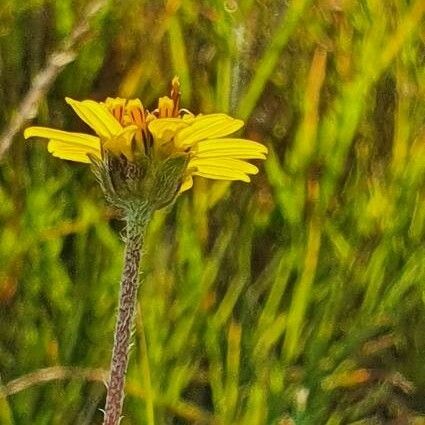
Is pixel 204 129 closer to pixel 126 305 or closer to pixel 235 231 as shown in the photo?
pixel 126 305

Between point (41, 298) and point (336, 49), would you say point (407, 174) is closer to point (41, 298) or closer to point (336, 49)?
point (336, 49)

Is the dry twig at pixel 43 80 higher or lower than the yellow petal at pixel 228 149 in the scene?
higher

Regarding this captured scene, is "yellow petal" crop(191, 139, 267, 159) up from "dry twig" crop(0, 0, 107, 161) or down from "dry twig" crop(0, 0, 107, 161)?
down

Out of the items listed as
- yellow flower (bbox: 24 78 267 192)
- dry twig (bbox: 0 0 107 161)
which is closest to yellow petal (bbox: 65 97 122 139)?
yellow flower (bbox: 24 78 267 192)

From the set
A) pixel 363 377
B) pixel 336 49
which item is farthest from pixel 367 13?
pixel 363 377

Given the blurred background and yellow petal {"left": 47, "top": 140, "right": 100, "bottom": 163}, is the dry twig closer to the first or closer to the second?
the blurred background

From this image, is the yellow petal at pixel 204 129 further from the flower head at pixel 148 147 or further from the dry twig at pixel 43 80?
the dry twig at pixel 43 80

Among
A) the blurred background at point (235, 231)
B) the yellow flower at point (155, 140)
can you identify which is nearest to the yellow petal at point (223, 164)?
the yellow flower at point (155, 140)

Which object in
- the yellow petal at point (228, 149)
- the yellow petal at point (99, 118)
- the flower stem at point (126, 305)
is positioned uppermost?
the yellow petal at point (99, 118)

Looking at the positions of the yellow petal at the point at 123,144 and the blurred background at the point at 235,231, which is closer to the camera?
the yellow petal at the point at 123,144

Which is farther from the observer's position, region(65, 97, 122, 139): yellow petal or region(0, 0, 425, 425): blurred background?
region(0, 0, 425, 425): blurred background

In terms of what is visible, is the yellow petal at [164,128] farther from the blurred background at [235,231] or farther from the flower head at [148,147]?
the blurred background at [235,231]
